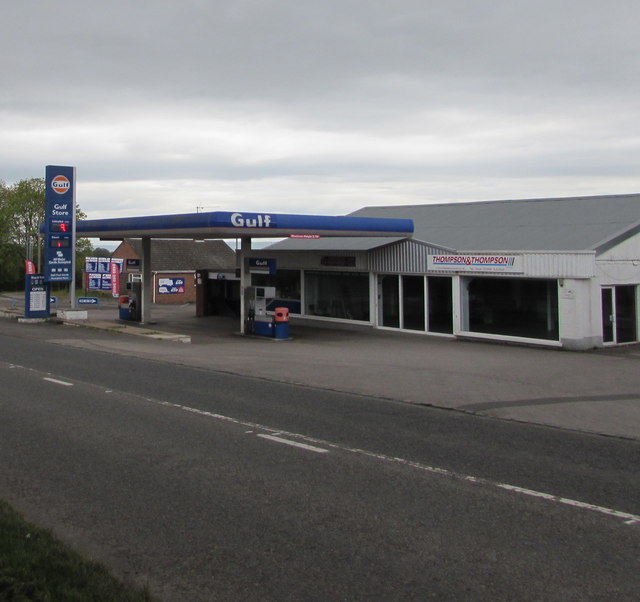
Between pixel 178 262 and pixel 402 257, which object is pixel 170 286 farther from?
pixel 402 257

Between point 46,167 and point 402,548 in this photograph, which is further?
point 46,167

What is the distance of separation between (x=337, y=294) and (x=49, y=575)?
2500 cm

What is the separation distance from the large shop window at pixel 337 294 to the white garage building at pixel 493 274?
4 centimetres

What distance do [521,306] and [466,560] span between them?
57.3 ft

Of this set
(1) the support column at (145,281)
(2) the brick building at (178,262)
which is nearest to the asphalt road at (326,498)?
(1) the support column at (145,281)

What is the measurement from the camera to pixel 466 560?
542 centimetres

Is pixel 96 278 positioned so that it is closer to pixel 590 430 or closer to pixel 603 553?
pixel 590 430

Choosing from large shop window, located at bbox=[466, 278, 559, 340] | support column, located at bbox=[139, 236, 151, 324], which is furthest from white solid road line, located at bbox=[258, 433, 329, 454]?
support column, located at bbox=[139, 236, 151, 324]

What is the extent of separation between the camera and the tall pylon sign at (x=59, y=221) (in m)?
29.7

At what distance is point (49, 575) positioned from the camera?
15.7ft

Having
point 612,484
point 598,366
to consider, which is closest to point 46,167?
point 598,366

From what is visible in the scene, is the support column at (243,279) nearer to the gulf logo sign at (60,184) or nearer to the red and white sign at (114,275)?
the gulf logo sign at (60,184)

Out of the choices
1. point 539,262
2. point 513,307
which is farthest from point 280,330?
point 539,262

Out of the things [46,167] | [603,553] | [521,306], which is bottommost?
[603,553]
